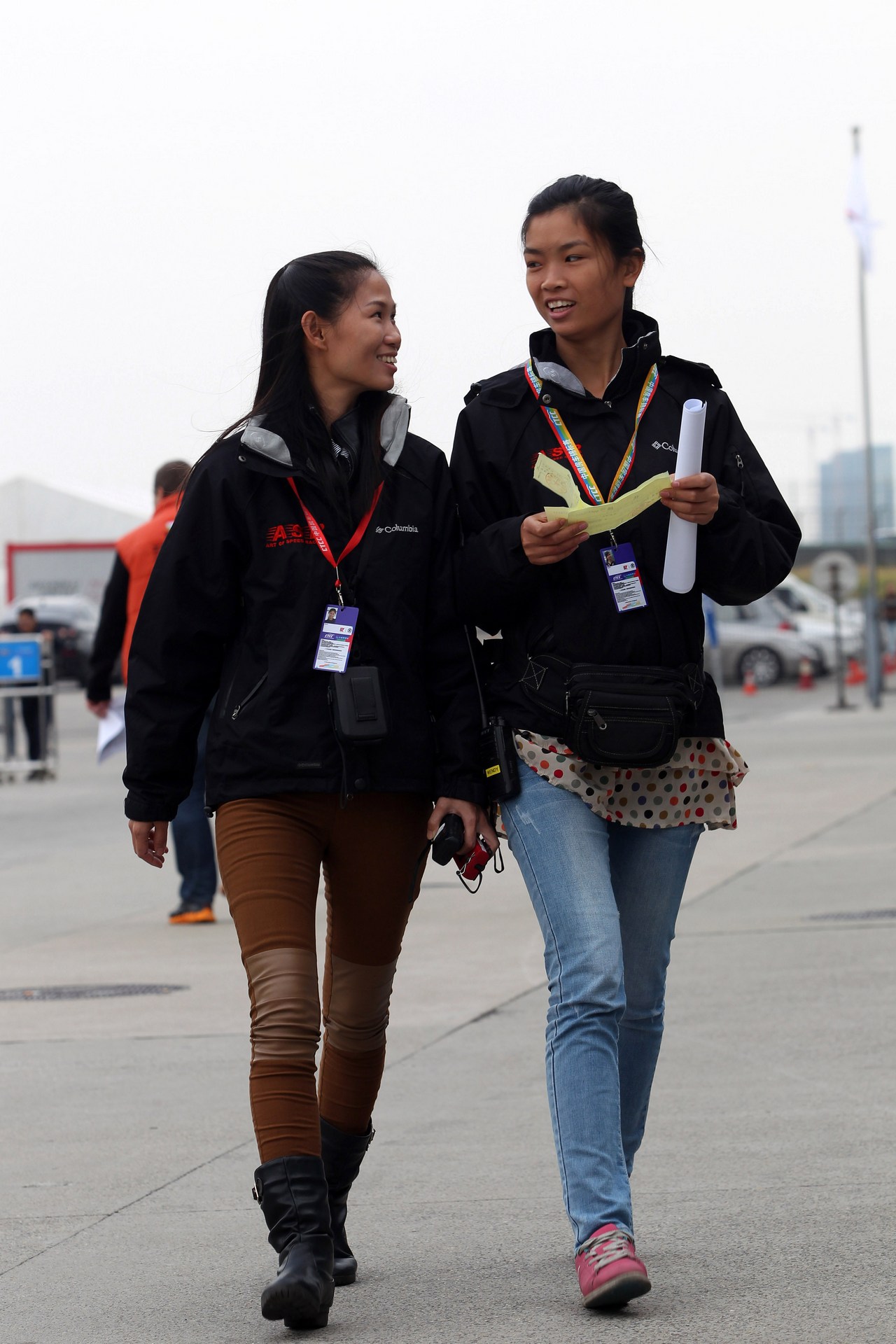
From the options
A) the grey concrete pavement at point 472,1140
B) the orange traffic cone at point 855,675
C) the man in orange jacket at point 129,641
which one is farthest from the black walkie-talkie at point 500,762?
the orange traffic cone at point 855,675

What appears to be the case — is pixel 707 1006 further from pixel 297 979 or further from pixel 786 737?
pixel 786 737

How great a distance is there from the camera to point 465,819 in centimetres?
388

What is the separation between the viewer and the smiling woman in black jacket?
378 cm

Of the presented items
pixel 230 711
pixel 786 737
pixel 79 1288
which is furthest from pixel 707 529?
pixel 786 737

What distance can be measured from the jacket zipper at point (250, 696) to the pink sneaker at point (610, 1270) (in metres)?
1.14

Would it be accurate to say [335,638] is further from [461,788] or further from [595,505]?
[595,505]

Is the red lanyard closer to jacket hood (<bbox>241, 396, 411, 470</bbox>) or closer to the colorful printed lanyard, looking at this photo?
jacket hood (<bbox>241, 396, 411, 470</bbox>)


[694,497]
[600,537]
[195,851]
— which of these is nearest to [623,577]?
[600,537]

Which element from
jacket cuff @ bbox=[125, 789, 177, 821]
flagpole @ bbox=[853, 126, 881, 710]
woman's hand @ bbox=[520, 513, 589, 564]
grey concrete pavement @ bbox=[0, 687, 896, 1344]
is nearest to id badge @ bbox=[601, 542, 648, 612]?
woman's hand @ bbox=[520, 513, 589, 564]

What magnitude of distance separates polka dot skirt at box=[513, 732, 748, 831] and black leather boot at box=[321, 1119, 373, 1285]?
2.73 ft

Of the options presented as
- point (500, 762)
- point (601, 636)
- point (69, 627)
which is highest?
point (601, 636)

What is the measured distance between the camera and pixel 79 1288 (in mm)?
Answer: 4078

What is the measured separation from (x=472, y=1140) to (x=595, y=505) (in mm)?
2037

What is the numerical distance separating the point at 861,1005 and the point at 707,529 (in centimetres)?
333
